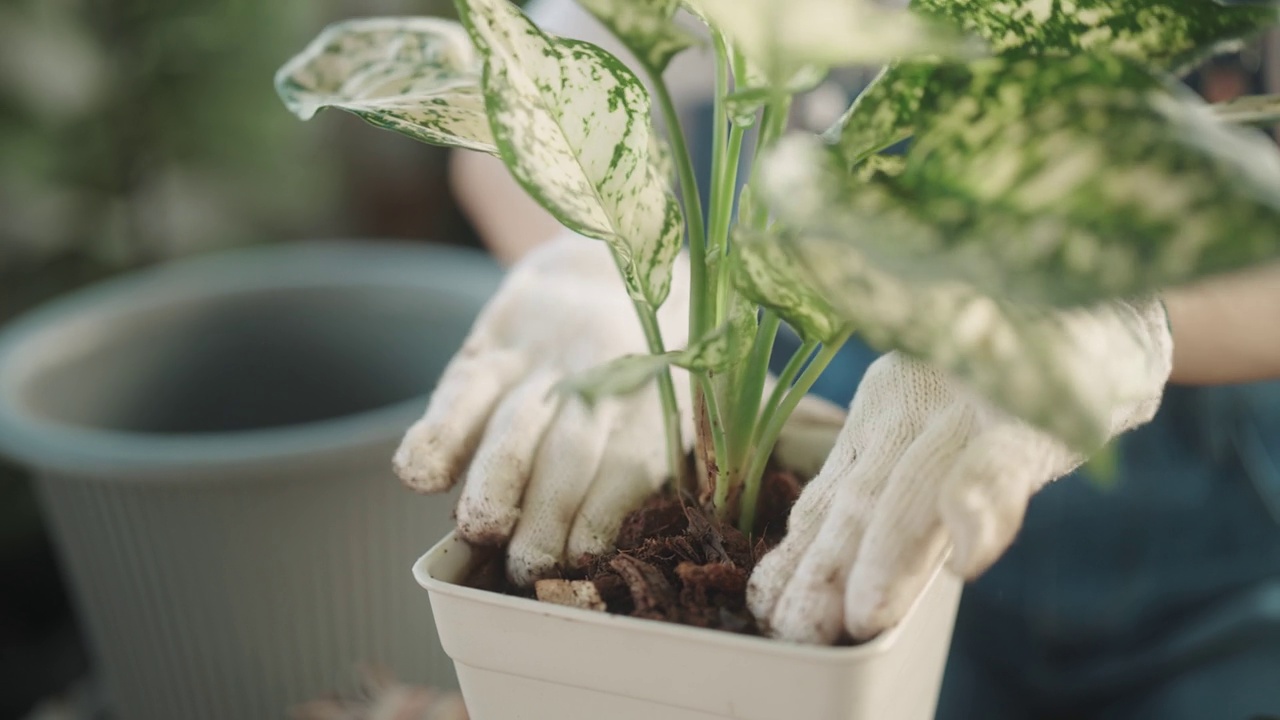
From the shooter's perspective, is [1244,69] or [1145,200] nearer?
[1145,200]

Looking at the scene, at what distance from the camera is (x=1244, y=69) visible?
0.65 metres

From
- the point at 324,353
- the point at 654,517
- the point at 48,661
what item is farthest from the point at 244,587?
the point at 48,661

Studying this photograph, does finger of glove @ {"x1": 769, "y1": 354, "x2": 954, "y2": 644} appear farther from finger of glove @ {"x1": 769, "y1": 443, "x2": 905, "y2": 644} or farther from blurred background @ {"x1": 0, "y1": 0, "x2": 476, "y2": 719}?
blurred background @ {"x1": 0, "y1": 0, "x2": 476, "y2": 719}

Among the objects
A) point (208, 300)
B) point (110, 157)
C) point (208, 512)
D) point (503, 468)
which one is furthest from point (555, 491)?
point (110, 157)

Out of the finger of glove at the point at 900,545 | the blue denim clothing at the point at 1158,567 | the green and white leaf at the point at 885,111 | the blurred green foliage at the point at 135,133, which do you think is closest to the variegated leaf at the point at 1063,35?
the green and white leaf at the point at 885,111

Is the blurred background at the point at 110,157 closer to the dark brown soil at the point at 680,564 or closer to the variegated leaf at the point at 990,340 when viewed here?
the dark brown soil at the point at 680,564

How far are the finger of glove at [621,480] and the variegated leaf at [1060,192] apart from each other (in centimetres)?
19

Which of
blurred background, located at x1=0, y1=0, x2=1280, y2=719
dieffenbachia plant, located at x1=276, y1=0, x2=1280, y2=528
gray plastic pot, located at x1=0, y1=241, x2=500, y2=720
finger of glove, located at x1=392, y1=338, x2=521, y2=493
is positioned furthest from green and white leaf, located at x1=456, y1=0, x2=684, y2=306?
blurred background, located at x1=0, y1=0, x2=1280, y2=719

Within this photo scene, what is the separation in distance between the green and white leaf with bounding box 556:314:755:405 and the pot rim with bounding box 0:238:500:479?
0.41 meters

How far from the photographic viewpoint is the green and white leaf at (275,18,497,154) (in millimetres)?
344

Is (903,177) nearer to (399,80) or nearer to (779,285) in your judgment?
(779,285)

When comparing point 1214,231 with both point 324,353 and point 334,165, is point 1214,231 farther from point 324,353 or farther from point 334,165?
point 334,165

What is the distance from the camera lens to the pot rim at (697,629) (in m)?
0.29

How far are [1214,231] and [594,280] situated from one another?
1.32 ft
